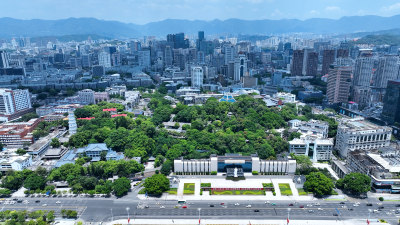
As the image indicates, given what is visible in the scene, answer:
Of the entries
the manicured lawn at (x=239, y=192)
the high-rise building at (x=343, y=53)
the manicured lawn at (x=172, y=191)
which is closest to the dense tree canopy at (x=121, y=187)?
the manicured lawn at (x=172, y=191)

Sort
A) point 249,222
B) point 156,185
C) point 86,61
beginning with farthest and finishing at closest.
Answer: point 86,61 < point 156,185 < point 249,222

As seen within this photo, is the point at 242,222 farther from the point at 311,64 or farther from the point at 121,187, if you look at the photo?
the point at 311,64

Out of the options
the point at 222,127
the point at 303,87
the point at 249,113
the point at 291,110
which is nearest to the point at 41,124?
the point at 222,127

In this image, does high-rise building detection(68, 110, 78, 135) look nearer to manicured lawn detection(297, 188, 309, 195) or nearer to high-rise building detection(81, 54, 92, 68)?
manicured lawn detection(297, 188, 309, 195)

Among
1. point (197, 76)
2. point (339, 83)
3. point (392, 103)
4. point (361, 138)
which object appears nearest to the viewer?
point (361, 138)

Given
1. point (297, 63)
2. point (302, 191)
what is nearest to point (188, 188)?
point (302, 191)

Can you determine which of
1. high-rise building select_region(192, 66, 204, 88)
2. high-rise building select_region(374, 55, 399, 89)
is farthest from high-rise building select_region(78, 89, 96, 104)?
high-rise building select_region(374, 55, 399, 89)

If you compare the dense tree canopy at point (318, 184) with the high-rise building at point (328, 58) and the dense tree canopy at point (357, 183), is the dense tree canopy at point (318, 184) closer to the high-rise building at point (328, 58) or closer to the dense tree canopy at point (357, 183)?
the dense tree canopy at point (357, 183)
